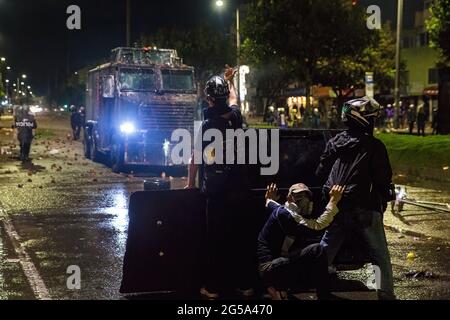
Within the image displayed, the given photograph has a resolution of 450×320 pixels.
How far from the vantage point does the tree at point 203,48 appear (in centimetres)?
5572

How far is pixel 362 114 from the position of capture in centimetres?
604

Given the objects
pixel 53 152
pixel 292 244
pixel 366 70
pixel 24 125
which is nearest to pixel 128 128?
pixel 24 125

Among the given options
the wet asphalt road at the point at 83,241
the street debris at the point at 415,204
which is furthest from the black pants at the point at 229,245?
the street debris at the point at 415,204

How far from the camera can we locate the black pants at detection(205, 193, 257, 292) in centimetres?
639

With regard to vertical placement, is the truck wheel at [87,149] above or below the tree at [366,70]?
→ below

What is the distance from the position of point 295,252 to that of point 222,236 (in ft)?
2.15

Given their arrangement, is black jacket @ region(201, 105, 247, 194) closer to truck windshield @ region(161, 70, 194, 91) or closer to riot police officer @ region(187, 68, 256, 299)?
riot police officer @ region(187, 68, 256, 299)

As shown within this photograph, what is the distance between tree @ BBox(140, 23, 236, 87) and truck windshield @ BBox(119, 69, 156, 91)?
34405mm

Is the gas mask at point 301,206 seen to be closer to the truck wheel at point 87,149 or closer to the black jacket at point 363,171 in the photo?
the black jacket at point 363,171

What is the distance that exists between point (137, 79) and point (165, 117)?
1557 mm

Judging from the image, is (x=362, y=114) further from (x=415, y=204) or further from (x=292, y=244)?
(x=415, y=204)

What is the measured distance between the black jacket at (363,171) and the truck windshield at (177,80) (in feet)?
47.5

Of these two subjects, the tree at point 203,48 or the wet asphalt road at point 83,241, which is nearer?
the wet asphalt road at point 83,241

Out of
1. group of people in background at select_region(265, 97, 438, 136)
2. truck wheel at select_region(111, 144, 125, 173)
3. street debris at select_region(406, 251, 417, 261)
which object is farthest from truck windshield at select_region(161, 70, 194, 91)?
group of people in background at select_region(265, 97, 438, 136)
